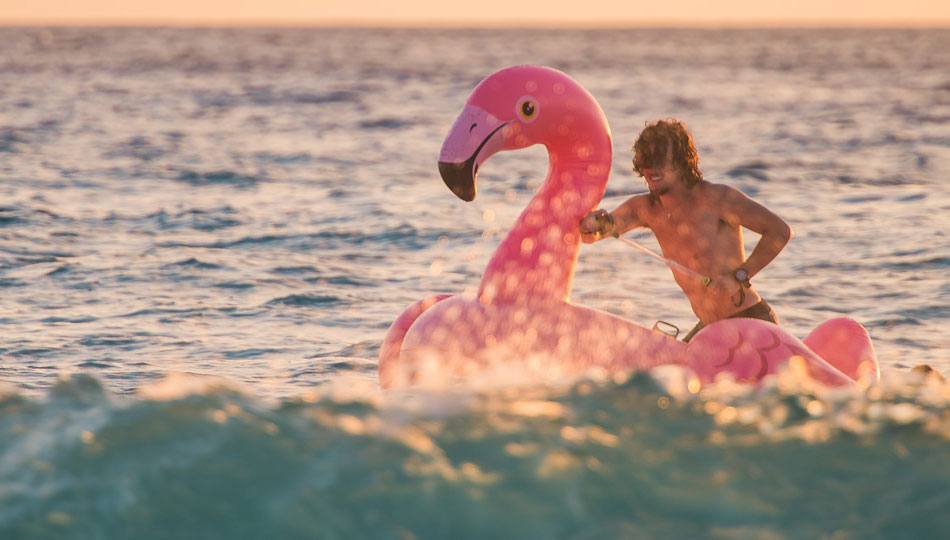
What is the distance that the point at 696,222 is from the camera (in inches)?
214

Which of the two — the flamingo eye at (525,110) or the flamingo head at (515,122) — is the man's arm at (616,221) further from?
the flamingo eye at (525,110)

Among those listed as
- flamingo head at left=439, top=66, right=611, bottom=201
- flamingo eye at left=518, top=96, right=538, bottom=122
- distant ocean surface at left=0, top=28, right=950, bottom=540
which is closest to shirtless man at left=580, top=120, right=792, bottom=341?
flamingo head at left=439, top=66, right=611, bottom=201

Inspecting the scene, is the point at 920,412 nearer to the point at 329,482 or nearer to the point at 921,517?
the point at 921,517

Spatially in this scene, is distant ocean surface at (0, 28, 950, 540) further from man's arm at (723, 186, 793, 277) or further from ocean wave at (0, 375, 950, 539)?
man's arm at (723, 186, 793, 277)

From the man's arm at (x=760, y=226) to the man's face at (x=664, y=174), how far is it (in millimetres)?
282

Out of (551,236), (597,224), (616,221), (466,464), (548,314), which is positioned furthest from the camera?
(616,221)

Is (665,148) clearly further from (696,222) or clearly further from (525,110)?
(525,110)

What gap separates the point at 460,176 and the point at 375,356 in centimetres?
230

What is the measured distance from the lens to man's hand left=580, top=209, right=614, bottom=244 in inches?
208

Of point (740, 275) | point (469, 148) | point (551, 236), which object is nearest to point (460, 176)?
point (469, 148)

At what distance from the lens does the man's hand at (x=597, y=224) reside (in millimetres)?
5289

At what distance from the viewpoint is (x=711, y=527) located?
3768mm

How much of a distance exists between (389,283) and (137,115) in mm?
18088

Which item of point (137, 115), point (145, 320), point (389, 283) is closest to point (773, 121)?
point (137, 115)
